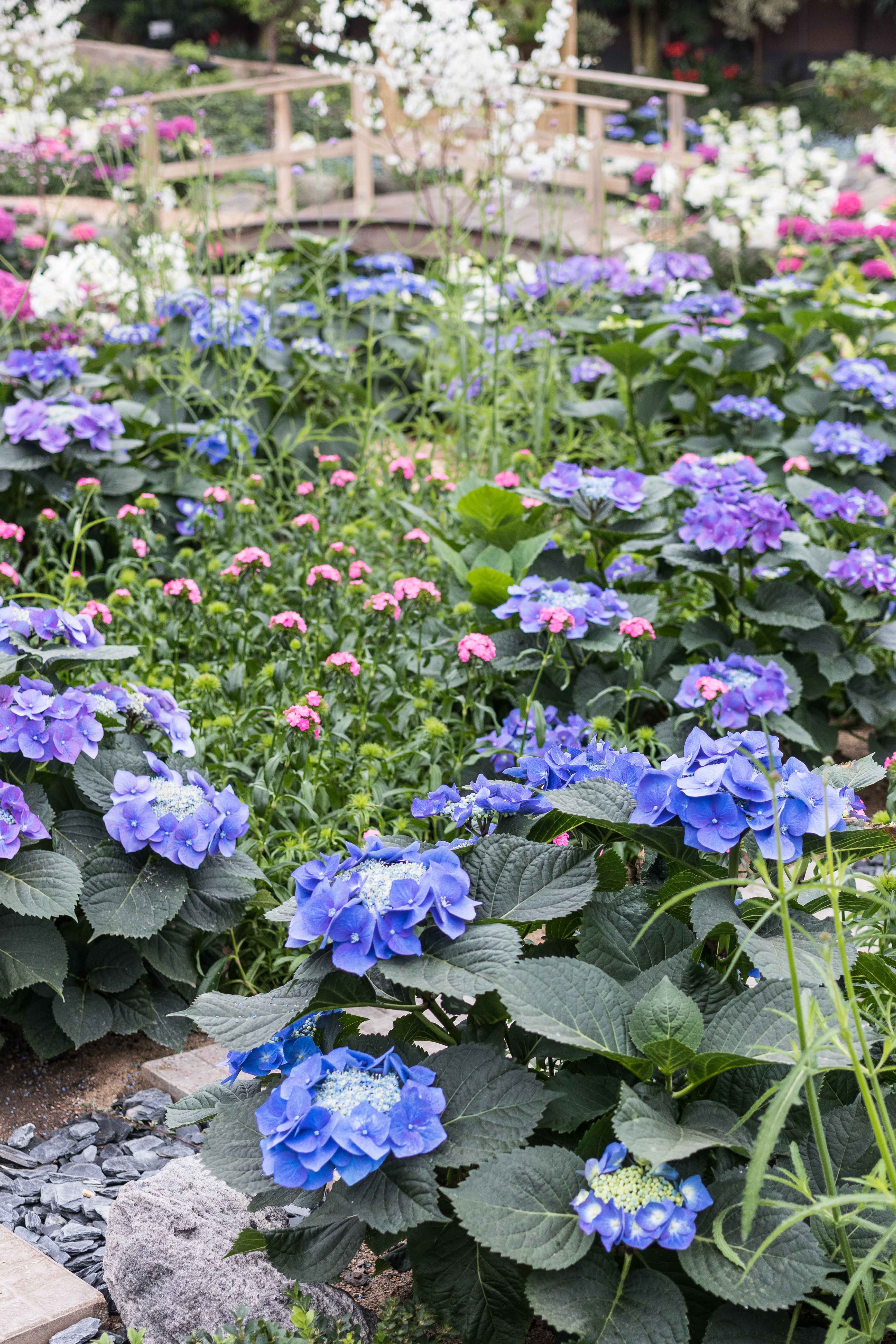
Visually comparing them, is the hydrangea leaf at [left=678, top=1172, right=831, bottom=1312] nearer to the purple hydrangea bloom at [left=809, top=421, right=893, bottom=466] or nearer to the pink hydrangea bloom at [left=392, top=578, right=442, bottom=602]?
the pink hydrangea bloom at [left=392, top=578, right=442, bottom=602]

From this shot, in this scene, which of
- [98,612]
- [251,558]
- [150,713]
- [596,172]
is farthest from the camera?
[596,172]

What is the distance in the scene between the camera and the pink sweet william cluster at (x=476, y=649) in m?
2.15

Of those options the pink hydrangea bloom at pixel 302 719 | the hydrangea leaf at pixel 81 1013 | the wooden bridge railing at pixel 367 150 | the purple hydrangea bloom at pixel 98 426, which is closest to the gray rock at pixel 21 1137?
the hydrangea leaf at pixel 81 1013

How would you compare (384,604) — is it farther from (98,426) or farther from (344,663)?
(98,426)

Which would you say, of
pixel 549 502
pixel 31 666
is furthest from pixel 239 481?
pixel 31 666

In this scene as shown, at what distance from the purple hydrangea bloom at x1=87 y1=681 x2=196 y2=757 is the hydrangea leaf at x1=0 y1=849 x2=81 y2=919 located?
281mm

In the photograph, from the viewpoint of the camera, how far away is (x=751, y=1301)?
99 cm

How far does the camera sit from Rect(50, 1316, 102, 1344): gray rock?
1.29m

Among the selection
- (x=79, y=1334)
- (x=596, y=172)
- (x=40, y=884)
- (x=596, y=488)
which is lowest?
(x=79, y=1334)

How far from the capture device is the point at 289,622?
221 cm

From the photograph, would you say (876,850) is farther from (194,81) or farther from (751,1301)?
(194,81)

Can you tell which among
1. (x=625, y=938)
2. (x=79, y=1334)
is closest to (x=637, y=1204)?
(x=625, y=938)

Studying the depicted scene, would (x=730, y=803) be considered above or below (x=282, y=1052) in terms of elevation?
above

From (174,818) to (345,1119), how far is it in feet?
2.46
